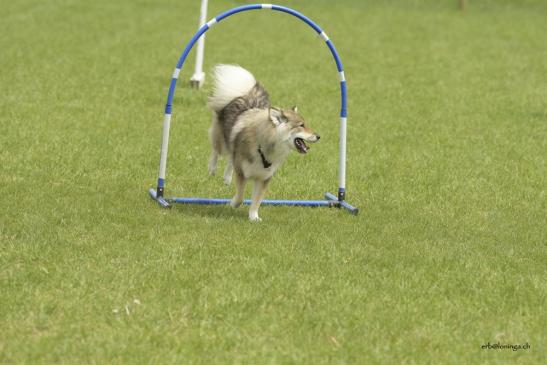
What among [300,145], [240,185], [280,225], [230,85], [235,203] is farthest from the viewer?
[230,85]

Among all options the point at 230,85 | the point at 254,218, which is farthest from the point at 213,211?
the point at 230,85

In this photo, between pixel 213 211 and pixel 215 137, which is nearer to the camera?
pixel 213 211

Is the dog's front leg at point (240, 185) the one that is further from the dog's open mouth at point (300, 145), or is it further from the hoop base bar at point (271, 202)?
the dog's open mouth at point (300, 145)

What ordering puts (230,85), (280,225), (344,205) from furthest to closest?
(344,205)
(230,85)
(280,225)

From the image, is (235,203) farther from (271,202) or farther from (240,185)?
(271,202)

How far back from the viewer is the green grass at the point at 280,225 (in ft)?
19.6

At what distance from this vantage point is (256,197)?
8.74 m

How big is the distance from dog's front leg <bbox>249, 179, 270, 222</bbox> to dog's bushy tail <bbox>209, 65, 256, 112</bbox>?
1102 millimetres

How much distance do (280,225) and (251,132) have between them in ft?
3.20

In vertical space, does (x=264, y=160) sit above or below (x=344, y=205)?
above

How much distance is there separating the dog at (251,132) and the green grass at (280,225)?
50 centimetres

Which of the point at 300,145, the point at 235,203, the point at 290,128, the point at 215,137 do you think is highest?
the point at 290,128

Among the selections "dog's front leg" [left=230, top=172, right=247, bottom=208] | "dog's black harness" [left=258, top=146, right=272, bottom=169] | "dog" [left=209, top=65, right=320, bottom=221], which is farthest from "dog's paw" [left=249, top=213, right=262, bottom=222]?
"dog's black harness" [left=258, top=146, right=272, bottom=169]

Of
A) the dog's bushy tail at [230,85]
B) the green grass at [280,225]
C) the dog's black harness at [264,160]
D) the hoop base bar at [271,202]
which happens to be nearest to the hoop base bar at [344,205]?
the hoop base bar at [271,202]
